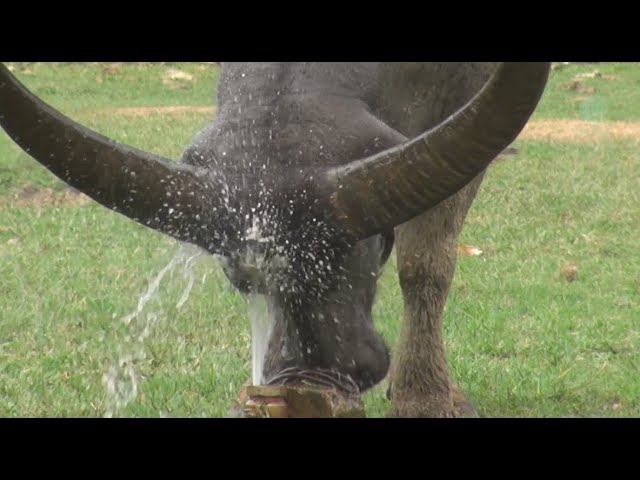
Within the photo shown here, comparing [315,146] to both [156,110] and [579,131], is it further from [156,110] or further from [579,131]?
[156,110]

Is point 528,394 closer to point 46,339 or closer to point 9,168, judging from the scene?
point 46,339

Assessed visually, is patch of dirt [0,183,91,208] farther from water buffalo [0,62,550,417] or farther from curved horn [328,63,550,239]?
curved horn [328,63,550,239]

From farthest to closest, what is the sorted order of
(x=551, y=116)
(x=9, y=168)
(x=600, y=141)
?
(x=551, y=116)
(x=600, y=141)
(x=9, y=168)

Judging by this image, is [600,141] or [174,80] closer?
[600,141]

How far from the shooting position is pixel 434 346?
17.1ft

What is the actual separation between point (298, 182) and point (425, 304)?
197 centimetres

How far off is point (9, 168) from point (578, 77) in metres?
11.7

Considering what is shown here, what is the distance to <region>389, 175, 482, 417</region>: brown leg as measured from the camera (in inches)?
201

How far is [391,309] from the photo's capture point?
6184 millimetres

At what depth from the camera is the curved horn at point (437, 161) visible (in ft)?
9.75

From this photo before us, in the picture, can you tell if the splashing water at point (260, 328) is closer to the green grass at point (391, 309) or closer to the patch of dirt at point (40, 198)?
the green grass at point (391, 309)

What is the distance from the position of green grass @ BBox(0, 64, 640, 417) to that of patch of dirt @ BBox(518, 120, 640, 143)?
273 cm

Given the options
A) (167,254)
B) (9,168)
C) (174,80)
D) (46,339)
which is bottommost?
(167,254)

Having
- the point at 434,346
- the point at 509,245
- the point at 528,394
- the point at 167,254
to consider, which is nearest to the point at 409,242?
the point at 434,346
